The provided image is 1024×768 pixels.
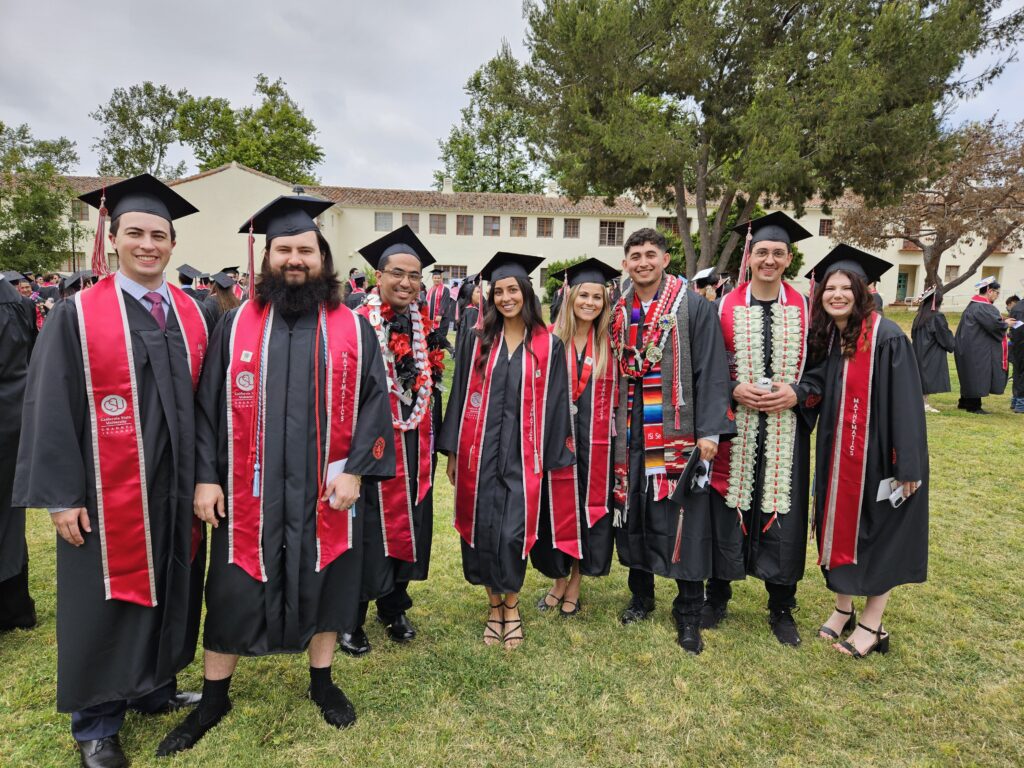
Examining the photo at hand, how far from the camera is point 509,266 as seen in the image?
3.57 m

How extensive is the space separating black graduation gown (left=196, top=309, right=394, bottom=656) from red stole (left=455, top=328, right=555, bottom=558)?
90cm

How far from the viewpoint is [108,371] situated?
234 cm

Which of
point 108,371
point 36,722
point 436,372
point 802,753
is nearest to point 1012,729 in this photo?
point 802,753

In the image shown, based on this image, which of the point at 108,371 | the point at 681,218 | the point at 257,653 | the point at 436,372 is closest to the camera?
the point at 108,371

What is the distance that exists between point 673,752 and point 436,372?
224 centimetres

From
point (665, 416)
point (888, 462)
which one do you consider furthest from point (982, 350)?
point (665, 416)

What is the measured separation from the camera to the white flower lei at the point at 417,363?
3.22 meters

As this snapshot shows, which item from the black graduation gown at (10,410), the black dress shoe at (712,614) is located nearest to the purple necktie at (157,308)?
the black graduation gown at (10,410)

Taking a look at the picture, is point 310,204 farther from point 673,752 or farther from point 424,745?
point 673,752

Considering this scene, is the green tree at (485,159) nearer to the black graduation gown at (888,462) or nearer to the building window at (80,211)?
the building window at (80,211)

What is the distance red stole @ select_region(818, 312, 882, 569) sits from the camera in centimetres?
332

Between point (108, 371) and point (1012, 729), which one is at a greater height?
point (108, 371)

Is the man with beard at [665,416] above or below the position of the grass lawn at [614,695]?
above

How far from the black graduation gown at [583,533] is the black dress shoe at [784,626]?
1.05 m
